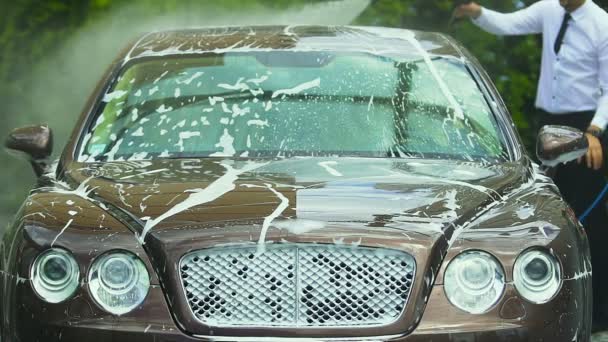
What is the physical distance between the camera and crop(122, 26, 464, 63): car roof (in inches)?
253

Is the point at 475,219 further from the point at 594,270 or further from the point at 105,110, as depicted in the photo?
the point at 594,270

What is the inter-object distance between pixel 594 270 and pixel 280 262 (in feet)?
12.9

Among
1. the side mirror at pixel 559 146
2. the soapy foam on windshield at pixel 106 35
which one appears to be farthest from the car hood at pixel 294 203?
the soapy foam on windshield at pixel 106 35

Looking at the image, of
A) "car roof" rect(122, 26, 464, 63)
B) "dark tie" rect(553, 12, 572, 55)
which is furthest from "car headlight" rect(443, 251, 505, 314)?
"dark tie" rect(553, 12, 572, 55)

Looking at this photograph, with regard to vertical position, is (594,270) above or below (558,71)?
below

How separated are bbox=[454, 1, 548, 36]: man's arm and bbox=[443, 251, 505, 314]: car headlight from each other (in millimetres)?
4255

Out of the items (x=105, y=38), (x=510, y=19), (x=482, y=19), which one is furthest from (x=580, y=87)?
(x=105, y=38)

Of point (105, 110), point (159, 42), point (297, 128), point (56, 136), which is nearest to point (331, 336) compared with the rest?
point (297, 128)

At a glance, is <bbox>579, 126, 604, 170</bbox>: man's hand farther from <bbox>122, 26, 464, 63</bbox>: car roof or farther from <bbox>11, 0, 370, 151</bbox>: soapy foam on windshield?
<bbox>11, 0, 370, 151</bbox>: soapy foam on windshield

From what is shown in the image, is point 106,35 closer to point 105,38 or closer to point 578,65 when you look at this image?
point 105,38

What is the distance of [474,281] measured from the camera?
4633 millimetres

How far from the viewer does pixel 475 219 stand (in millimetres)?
4805

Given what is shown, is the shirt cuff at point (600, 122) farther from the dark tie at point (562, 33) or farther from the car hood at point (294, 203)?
the car hood at point (294, 203)

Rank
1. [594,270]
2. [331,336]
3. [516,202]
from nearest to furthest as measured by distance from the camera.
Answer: [331,336] → [516,202] → [594,270]
